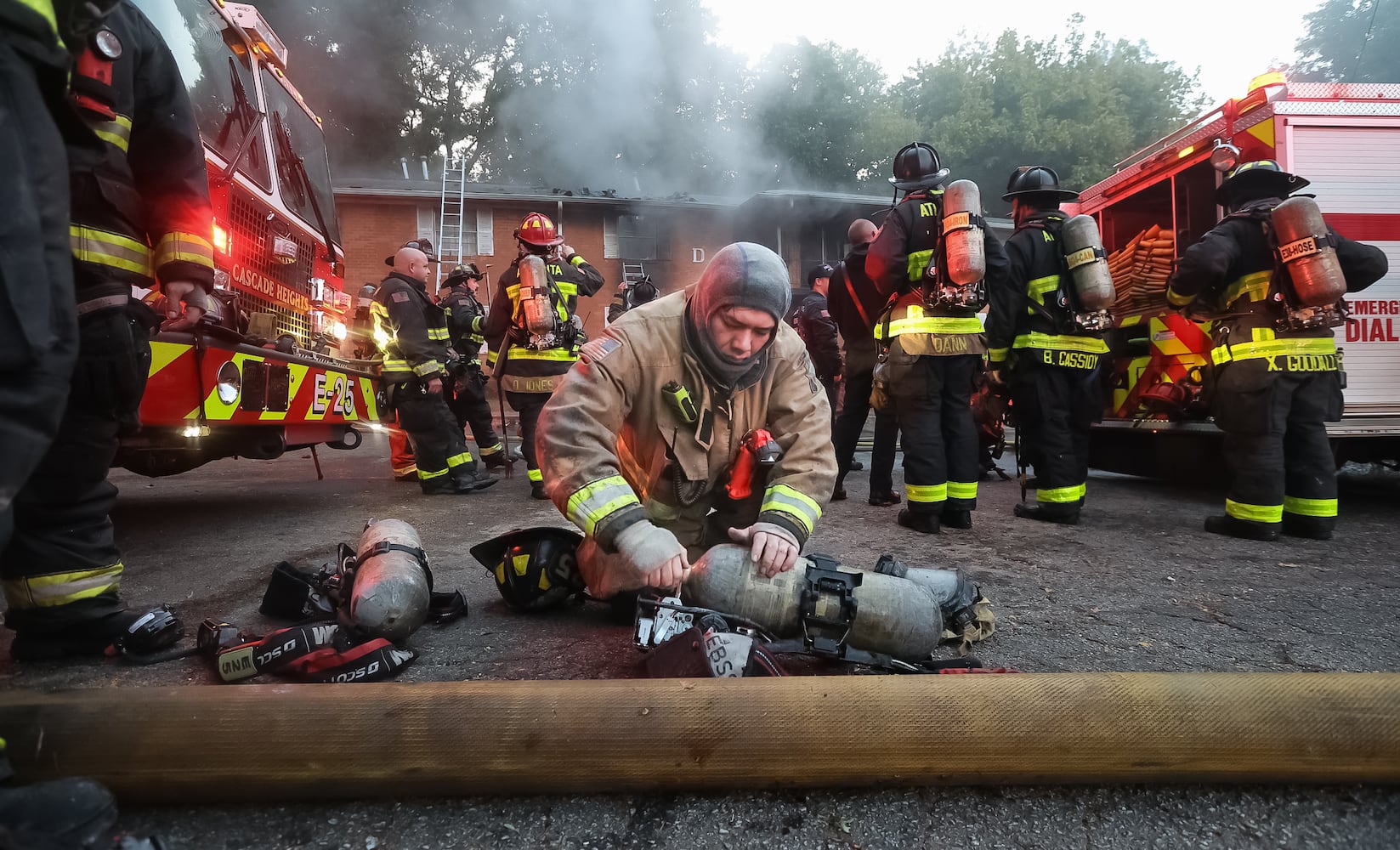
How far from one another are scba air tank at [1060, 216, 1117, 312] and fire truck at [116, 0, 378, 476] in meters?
4.18

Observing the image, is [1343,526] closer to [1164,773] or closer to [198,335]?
[1164,773]

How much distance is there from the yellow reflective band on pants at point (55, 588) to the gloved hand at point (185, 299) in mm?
729

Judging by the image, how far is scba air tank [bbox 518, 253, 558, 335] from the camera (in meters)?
4.63

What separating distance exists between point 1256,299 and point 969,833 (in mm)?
3593

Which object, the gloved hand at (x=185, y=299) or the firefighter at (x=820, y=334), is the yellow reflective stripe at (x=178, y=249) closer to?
the gloved hand at (x=185, y=299)

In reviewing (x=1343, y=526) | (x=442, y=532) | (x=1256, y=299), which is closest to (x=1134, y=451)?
(x=1343, y=526)

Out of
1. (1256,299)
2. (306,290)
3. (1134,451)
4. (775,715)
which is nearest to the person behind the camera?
(775,715)

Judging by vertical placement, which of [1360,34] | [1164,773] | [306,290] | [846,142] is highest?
[1360,34]

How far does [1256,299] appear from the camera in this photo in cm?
346

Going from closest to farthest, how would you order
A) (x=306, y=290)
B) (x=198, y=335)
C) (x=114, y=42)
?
(x=114, y=42) → (x=198, y=335) → (x=306, y=290)

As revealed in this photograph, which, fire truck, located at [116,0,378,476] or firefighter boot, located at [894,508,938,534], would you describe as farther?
firefighter boot, located at [894,508,938,534]

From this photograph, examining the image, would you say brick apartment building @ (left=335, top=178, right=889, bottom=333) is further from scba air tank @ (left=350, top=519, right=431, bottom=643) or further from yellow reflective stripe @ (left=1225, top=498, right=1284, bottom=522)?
scba air tank @ (left=350, top=519, right=431, bottom=643)

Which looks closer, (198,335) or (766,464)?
(766,464)

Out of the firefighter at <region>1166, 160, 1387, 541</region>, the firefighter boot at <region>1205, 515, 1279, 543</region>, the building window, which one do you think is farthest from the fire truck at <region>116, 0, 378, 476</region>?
the building window
